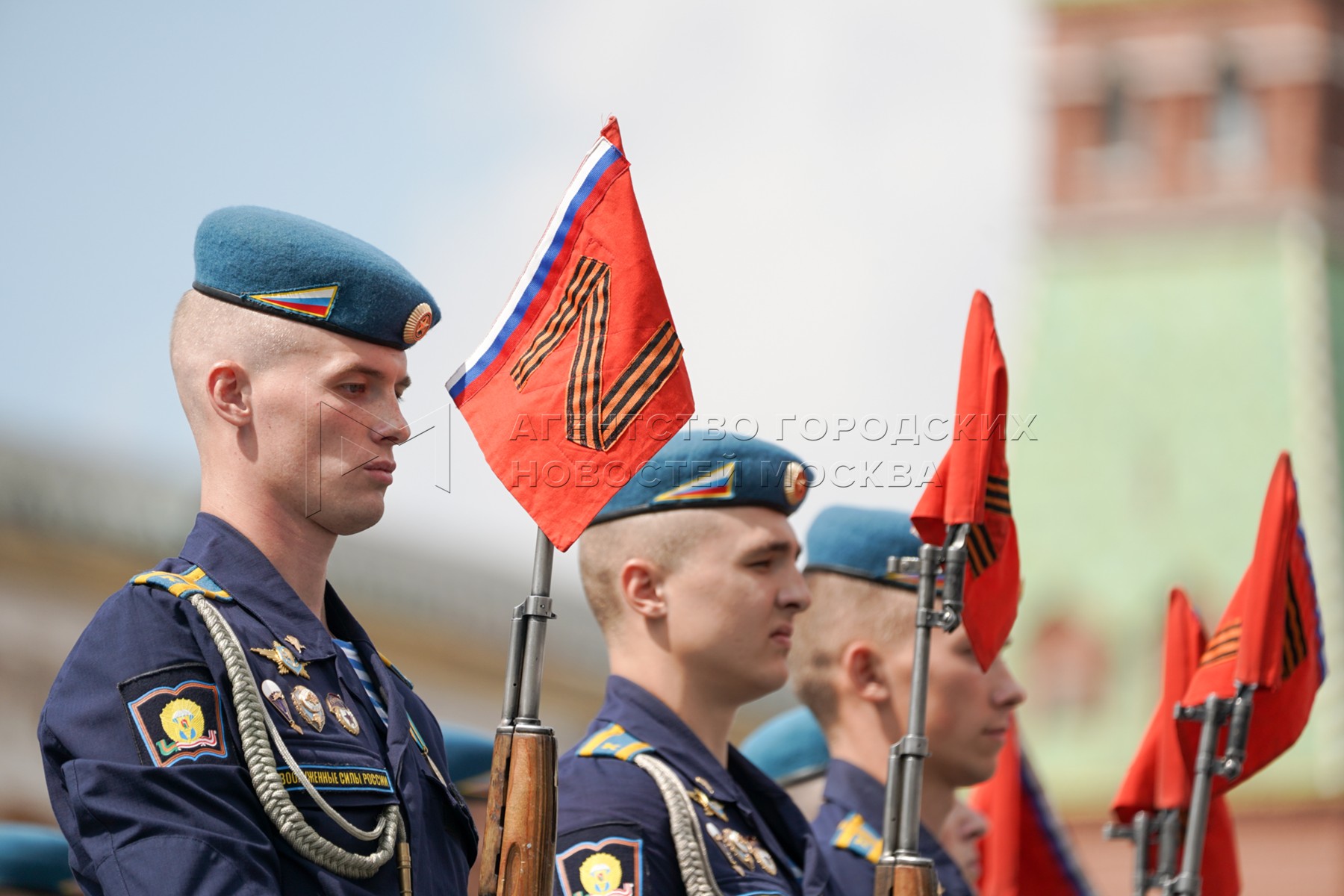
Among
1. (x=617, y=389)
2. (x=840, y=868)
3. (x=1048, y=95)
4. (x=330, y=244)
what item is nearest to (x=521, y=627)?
(x=617, y=389)

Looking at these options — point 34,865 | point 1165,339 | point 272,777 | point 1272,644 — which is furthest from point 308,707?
point 1165,339

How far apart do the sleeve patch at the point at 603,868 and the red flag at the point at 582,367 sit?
1.19m

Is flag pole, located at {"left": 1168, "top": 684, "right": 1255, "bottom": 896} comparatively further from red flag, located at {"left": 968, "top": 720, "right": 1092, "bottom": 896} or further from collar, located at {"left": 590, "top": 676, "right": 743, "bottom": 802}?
collar, located at {"left": 590, "top": 676, "right": 743, "bottom": 802}

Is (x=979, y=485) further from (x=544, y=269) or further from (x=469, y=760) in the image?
(x=469, y=760)

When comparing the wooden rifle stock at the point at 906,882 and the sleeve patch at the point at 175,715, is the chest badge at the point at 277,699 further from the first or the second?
the wooden rifle stock at the point at 906,882

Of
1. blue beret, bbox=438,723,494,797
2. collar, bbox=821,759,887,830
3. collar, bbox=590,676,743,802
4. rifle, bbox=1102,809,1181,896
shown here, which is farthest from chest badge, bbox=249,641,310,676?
rifle, bbox=1102,809,1181,896

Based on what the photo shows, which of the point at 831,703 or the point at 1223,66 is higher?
the point at 1223,66

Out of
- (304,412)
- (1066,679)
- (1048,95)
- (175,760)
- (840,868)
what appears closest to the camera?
(175,760)

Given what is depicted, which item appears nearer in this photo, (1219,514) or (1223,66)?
(1219,514)

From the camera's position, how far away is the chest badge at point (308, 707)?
457cm

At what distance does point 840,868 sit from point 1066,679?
24226 mm

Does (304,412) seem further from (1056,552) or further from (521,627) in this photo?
(1056,552)

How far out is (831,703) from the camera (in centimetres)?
773

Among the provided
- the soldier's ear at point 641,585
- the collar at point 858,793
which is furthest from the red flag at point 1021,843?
the soldier's ear at point 641,585
